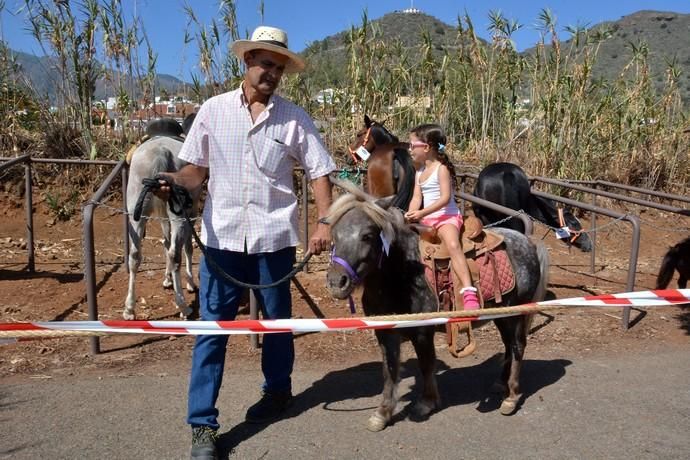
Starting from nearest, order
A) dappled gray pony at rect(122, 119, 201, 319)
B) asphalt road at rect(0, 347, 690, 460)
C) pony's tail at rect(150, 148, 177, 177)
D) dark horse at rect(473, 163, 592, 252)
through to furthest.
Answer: asphalt road at rect(0, 347, 690, 460) → dappled gray pony at rect(122, 119, 201, 319) → pony's tail at rect(150, 148, 177, 177) → dark horse at rect(473, 163, 592, 252)

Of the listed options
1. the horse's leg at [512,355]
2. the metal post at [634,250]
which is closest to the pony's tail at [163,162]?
the horse's leg at [512,355]

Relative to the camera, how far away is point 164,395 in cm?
398

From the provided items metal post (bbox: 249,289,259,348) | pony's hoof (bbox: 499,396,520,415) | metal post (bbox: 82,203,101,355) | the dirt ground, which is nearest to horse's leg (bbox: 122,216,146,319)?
the dirt ground

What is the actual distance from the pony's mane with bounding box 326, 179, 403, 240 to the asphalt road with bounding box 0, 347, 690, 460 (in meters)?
1.27

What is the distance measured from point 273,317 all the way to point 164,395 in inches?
42.5

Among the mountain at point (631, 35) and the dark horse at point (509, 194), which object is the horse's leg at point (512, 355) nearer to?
the dark horse at point (509, 194)

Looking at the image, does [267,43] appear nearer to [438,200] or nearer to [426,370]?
[438,200]

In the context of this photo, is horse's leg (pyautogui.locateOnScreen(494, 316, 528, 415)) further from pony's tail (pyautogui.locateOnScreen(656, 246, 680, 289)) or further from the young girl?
pony's tail (pyautogui.locateOnScreen(656, 246, 680, 289))

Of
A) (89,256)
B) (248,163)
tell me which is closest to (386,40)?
(89,256)

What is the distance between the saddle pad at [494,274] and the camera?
12.4 feet

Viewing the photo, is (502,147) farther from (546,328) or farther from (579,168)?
(546,328)

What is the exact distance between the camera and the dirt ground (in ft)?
15.3

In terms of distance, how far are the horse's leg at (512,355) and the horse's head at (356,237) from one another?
3.81 feet

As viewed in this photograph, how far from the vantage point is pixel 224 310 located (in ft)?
11.1
